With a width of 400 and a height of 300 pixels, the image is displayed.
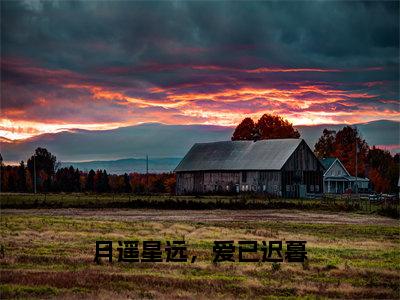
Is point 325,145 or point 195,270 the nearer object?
point 195,270

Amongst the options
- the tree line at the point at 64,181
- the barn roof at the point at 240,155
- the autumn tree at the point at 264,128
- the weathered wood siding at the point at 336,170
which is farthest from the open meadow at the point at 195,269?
the autumn tree at the point at 264,128

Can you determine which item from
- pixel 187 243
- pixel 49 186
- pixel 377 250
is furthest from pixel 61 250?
pixel 49 186

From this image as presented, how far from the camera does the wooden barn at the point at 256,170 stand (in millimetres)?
89812

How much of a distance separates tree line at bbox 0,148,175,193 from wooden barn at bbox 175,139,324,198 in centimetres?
865

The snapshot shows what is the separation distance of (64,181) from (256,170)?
181 feet

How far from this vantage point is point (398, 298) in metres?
17.2

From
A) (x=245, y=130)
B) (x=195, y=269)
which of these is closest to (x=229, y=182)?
(x=245, y=130)

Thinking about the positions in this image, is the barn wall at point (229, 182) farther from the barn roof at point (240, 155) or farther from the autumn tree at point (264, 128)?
the autumn tree at point (264, 128)

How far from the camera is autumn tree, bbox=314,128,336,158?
449 ft

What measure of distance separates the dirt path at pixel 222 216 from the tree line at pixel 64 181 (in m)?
45.9

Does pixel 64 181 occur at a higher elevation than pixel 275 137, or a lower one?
lower

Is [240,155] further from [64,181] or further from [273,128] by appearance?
[64,181]

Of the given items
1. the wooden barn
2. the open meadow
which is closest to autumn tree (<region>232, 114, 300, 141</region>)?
the wooden barn

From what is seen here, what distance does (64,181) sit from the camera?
13325cm
